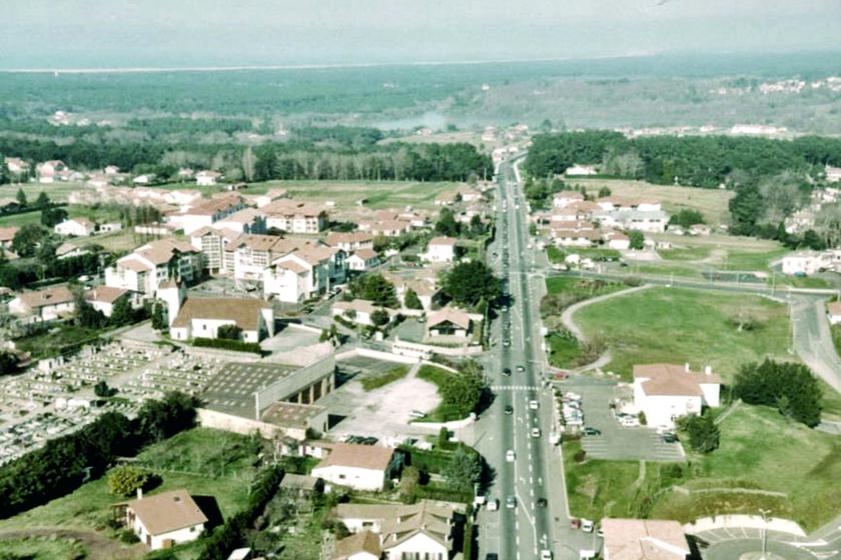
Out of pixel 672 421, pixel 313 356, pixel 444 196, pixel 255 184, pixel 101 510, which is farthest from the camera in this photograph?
pixel 255 184

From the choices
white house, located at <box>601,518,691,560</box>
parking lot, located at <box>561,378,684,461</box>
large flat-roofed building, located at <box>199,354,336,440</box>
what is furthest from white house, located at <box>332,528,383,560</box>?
parking lot, located at <box>561,378,684,461</box>

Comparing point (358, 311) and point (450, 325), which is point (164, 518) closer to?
point (450, 325)

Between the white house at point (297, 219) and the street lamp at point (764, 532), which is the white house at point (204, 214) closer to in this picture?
the white house at point (297, 219)

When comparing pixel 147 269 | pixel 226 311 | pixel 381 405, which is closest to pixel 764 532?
pixel 381 405

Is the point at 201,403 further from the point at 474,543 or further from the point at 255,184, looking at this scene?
the point at 255,184

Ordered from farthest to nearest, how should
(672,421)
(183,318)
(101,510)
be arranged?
(183,318) → (672,421) → (101,510)

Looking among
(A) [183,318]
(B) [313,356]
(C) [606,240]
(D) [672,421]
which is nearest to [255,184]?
(C) [606,240]

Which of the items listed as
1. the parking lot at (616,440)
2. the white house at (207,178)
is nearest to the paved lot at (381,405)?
the parking lot at (616,440)
